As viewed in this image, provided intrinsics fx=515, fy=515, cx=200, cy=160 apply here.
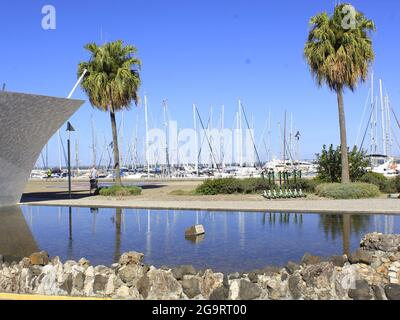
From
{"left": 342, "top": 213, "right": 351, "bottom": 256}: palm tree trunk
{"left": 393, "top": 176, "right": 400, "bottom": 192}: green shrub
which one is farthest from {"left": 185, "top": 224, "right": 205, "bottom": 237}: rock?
{"left": 393, "top": 176, "right": 400, "bottom": 192}: green shrub

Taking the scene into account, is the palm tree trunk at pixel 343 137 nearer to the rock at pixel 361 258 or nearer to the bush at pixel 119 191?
the bush at pixel 119 191

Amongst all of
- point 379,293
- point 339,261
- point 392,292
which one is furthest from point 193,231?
point 392,292

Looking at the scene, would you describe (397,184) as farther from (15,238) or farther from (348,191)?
(15,238)

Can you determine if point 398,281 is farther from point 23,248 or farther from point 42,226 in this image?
point 42,226

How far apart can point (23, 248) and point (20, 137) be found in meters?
10.9

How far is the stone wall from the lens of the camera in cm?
727

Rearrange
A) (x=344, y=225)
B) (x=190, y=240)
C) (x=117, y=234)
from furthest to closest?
(x=344, y=225), (x=117, y=234), (x=190, y=240)

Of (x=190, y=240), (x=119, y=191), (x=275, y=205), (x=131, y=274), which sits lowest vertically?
(x=190, y=240)

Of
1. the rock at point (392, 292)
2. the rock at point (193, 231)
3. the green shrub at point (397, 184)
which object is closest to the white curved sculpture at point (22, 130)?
the rock at point (193, 231)

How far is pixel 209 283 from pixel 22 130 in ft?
54.6

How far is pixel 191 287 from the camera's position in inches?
294

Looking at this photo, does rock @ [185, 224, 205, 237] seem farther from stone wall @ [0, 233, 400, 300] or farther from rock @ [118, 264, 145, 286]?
rock @ [118, 264, 145, 286]

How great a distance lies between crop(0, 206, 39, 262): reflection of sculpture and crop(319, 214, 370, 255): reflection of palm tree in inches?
280

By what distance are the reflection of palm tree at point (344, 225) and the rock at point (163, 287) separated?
4943 millimetres
